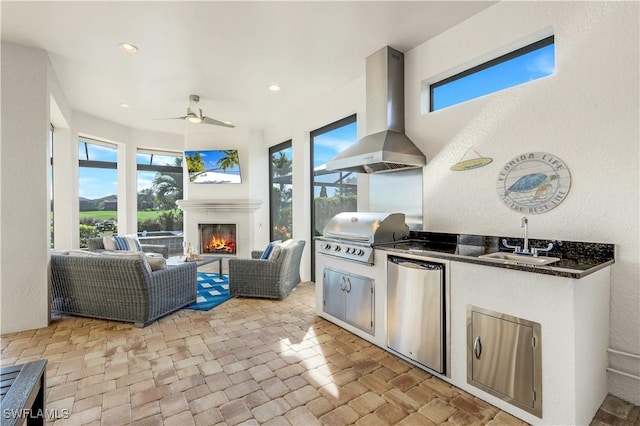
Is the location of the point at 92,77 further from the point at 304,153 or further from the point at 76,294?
the point at 304,153

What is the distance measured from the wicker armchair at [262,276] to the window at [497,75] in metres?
2.62

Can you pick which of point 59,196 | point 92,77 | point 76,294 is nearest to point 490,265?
point 76,294

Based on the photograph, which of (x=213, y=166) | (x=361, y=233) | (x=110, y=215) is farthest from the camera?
(x=213, y=166)

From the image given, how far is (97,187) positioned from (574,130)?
7174 millimetres

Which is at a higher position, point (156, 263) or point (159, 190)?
point (159, 190)

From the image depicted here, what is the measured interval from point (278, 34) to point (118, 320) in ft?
11.2

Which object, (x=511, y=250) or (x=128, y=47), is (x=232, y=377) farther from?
(x=128, y=47)

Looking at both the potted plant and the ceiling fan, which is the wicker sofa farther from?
the potted plant

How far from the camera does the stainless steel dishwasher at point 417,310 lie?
7.31 feet

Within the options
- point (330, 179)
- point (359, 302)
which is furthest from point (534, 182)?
point (330, 179)

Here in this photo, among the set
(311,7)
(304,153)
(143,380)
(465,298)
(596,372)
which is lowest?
(143,380)

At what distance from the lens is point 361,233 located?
9.58 feet

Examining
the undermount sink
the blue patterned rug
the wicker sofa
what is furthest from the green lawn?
the undermount sink

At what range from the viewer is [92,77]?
3.79 metres
